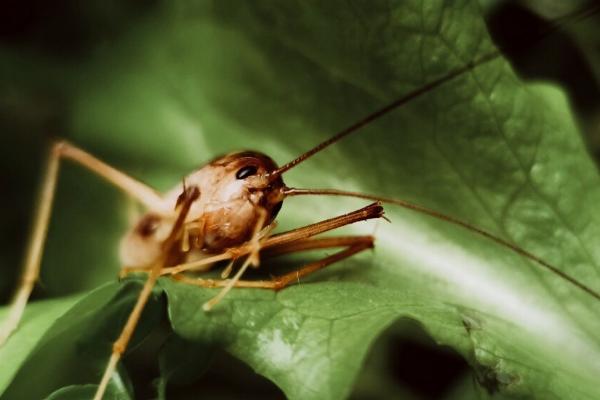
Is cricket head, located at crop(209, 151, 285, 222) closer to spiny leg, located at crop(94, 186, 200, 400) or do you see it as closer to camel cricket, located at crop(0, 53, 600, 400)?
camel cricket, located at crop(0, 53, 600, 400)

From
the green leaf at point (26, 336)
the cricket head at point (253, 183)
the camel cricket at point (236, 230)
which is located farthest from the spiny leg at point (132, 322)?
the cricket head at point (253, 183)

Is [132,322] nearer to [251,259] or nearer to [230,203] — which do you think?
[251,259]

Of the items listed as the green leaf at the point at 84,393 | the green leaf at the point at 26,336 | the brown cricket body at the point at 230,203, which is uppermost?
the brown cricket body at the point at 230,203

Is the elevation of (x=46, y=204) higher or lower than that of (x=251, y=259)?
higher

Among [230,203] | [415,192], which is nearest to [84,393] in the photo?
[230,203]

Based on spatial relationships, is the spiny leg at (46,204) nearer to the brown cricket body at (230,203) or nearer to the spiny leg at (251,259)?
the brown cricket body at (230,203)

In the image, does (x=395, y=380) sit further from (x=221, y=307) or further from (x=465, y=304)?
(x=221, y=307)

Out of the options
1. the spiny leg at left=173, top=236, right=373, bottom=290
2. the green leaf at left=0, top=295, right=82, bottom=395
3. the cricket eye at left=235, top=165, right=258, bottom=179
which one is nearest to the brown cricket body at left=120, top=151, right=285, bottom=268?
the cricket eye at left=235, top=165, right=258, bottom=179
